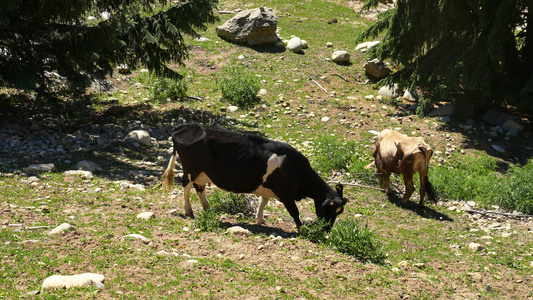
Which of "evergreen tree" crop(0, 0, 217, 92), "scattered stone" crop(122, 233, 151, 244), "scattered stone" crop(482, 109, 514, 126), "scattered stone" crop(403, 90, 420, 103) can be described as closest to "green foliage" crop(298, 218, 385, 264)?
"scattered stone" crop(122, 233, 151, 244)

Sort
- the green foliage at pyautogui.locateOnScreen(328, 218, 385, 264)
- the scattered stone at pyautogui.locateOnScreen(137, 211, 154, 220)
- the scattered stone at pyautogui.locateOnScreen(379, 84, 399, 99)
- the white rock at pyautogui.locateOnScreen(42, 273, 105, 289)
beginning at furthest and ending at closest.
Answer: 1. the scattered stone at pyautogui.locateOnScreen(379, 84, 399, 99)
2. the scattered stone at pyautogui.locateOnScreen(137, 211, 154, 220)
3. the green foliage at pyautogui.locateOnScreen(328, 218, 385, 264)
4. the white rock at pyautogui.locateOnScreen(42, 273, 105, 289)

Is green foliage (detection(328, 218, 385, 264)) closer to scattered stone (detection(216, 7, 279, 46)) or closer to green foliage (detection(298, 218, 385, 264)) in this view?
green foliage (detection(298, 218, 385, 264))

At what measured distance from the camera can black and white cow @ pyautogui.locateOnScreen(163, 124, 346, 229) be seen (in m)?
8.87

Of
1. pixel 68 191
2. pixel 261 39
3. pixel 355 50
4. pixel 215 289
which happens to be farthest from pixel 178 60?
pixel 215 289

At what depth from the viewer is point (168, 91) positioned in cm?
1770

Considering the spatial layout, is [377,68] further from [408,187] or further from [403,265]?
[403,265]

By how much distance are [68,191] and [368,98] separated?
12.5m

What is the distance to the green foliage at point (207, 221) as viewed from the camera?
27.4 ft

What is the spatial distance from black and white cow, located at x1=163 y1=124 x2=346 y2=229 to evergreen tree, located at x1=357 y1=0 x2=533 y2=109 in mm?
9108

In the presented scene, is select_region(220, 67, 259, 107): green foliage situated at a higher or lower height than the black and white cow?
lower

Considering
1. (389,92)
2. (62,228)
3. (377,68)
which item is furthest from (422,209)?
(377,68)

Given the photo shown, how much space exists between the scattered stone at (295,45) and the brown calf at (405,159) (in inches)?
446

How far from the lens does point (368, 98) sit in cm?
1912

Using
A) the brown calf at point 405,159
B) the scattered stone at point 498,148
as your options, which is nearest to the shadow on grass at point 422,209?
the brown calf at point 405,159
